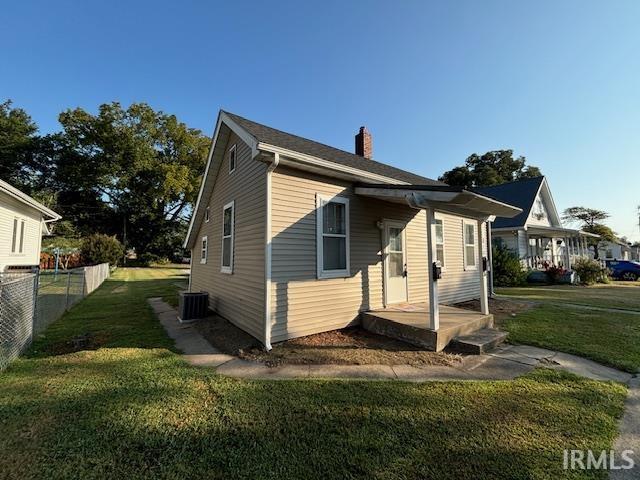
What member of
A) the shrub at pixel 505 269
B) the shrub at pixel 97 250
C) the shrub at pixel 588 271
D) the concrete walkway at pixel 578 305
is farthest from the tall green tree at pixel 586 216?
the shrub at pixel 97 250

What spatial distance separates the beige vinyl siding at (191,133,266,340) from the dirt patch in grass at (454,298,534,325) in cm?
615

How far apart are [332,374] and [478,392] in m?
1.93

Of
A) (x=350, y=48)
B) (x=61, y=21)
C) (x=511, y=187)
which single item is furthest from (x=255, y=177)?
(x=511, y=187)

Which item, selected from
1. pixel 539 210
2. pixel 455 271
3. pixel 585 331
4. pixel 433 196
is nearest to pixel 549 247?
pixel 539 210

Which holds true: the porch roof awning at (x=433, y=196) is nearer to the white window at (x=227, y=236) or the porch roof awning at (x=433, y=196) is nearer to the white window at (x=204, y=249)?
the white window at (x=227, y=236)

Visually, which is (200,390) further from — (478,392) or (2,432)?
(478,392)

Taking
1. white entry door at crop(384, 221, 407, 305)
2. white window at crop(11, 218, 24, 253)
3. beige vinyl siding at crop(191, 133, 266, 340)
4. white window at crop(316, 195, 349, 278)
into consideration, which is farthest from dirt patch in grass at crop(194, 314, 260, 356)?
white window at crop(11, 218, 24, 253)

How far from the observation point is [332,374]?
410cm

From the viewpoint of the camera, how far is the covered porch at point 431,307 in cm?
502

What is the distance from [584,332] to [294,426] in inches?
271

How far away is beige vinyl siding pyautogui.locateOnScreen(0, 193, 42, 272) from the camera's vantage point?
12.6 meters

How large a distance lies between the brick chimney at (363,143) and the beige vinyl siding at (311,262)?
480 centimetres

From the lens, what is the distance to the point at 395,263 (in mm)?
7383

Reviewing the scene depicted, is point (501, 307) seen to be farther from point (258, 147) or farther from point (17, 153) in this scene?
point (17, 153)
